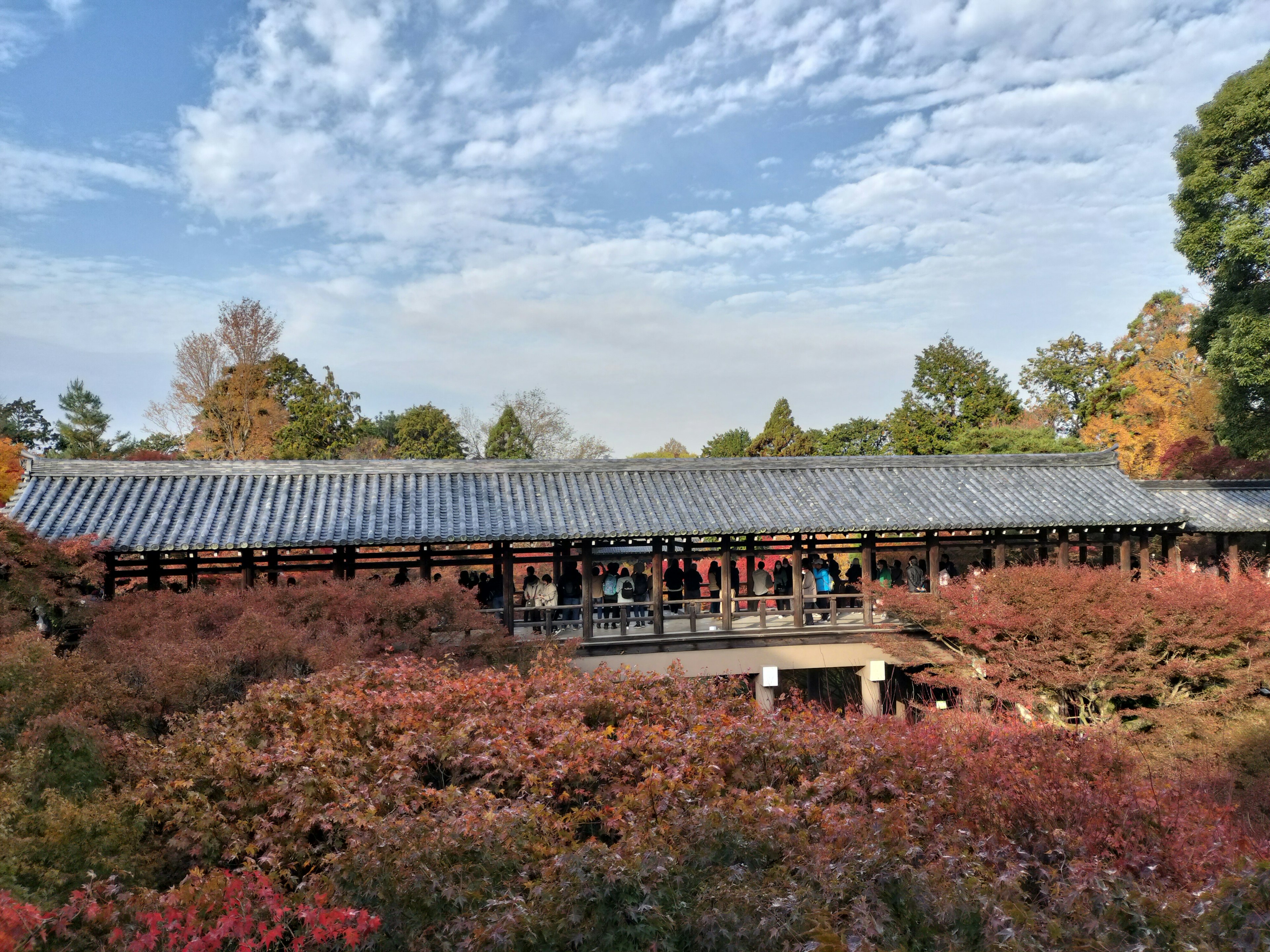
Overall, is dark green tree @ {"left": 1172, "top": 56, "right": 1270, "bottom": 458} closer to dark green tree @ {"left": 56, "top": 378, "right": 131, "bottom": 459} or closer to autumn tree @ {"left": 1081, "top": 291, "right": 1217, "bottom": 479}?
autumn tree @ {"left": 1081, "top": 291, "right": 1217, "bottom": 479}

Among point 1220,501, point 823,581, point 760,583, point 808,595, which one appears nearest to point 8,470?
point 760,583

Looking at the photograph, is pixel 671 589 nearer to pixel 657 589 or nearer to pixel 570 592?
pixel 657 589

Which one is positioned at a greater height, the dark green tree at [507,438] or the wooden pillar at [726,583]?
the dark green tree at [507,438]

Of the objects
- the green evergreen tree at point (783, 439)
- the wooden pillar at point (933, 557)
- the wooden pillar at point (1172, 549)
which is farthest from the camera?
the green evergreen tree at point (783, 439)

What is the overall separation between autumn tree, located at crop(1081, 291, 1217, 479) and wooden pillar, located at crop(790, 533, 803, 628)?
2281 cm

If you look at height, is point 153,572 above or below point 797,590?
above

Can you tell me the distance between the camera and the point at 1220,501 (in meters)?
20.4

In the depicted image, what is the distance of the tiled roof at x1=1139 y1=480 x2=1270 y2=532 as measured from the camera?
19.3 metres

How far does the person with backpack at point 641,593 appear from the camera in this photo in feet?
56.3

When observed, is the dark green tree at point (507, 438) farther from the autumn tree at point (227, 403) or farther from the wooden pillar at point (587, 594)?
the wooden pillar at point (587, 594)

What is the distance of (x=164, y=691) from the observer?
7.89m

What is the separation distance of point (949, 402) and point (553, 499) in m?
27.6

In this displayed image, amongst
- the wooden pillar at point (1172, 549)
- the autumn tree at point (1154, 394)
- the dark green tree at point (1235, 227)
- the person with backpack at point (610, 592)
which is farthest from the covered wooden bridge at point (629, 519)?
the autumn tree at point (1154, 394)

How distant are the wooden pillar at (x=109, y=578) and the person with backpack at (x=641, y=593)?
974 centimetres
